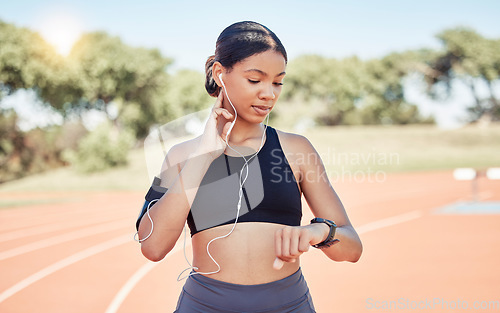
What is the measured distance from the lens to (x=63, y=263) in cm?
748

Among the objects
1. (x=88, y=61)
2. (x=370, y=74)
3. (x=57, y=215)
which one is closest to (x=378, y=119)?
(x=370, y=74)

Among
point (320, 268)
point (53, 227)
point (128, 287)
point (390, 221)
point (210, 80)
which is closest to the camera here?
point (210, 80)

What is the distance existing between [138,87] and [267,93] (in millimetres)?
37232

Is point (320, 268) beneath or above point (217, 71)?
beneath

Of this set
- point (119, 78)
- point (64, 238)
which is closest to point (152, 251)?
point (64, 238)

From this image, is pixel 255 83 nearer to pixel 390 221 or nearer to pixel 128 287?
pixel 128 287

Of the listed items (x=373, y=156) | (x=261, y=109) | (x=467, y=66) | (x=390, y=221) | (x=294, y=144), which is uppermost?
(x=467, y=66)

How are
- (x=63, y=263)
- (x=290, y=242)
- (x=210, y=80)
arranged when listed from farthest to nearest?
(x=63, y=263)
(x=210, y=80)
(x=290, y=242)

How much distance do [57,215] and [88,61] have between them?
22.6m

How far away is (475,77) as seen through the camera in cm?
4581

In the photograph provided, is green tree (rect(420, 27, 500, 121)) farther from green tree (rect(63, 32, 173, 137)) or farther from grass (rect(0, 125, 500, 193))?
green tree (rect(63, 32, 173, 137))

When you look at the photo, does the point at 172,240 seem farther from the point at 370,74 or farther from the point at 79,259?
the point at 370,74

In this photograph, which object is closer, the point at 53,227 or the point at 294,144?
the point at 294,144

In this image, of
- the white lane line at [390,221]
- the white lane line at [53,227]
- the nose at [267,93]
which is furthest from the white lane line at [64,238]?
the nose at [267,93]
